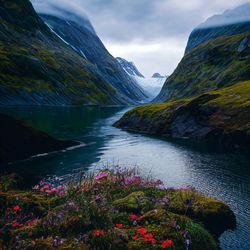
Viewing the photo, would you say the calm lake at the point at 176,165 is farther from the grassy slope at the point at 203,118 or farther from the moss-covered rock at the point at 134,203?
the grassy slope at the point at 203,118

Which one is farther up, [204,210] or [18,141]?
[204,210]

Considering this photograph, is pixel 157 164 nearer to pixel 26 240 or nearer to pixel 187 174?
pixel 187 174

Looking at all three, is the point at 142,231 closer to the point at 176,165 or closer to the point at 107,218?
the point at 107,218

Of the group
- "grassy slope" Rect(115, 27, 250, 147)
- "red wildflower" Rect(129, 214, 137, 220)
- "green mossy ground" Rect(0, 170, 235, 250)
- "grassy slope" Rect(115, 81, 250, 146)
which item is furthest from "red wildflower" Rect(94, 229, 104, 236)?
"grassy slope" Rect(115, 81, 250, 146)

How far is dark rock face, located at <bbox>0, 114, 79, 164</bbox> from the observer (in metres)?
49.9

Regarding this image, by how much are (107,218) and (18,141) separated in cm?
3539

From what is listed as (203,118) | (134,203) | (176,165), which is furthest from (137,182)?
(203,118)

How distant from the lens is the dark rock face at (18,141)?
4988 centimetres

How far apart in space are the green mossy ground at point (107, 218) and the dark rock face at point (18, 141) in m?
23.7

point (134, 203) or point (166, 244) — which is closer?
point (166, 244)

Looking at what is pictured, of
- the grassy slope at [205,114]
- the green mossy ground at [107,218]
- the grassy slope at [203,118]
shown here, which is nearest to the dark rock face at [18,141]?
the green mossy ground at [107,218]

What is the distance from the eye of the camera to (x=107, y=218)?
18.9m

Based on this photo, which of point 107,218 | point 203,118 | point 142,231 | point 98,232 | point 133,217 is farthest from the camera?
point 203,118

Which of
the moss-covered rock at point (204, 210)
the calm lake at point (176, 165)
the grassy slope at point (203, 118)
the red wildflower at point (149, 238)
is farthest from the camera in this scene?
the grassy slope at point (203, 118)
